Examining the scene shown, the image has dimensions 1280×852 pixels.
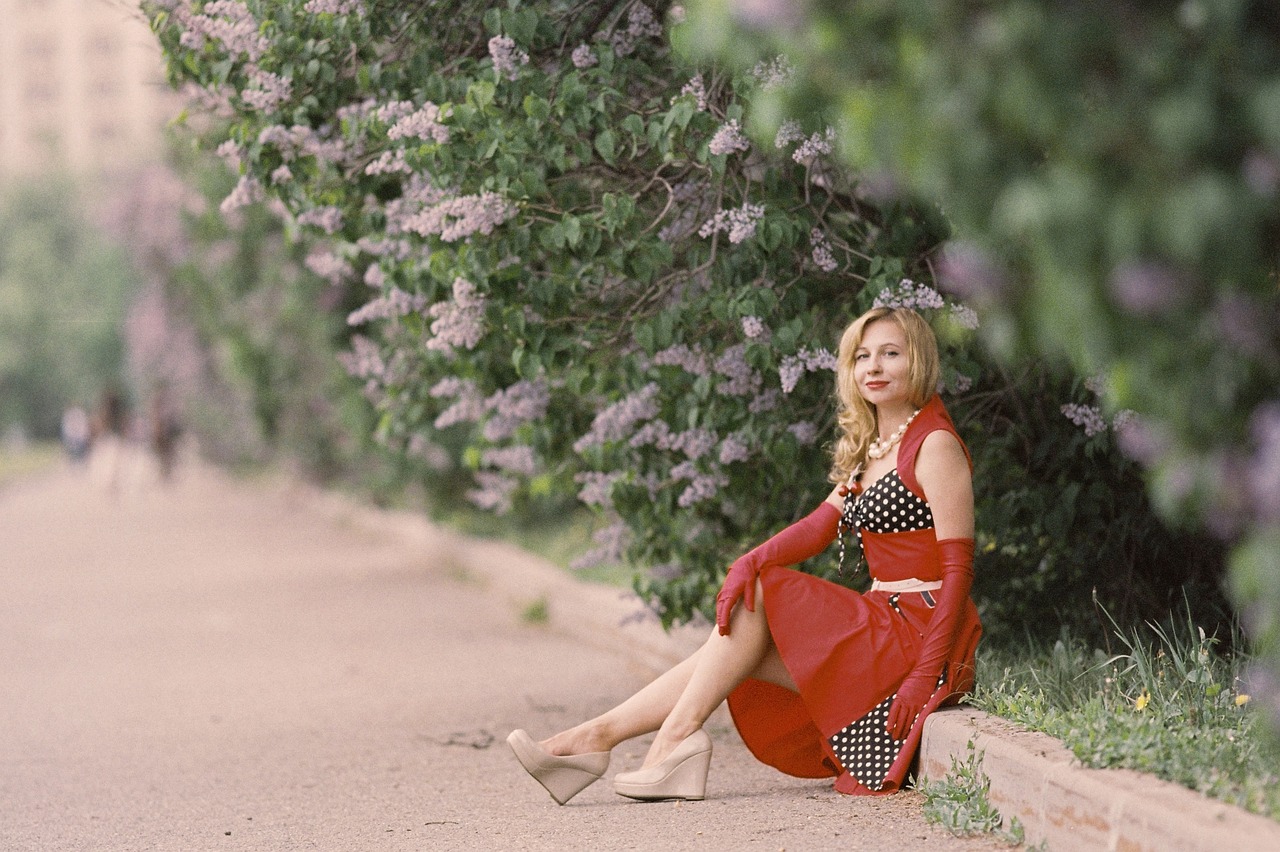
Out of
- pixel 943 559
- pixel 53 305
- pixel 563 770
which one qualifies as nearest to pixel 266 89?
pixel 563 770

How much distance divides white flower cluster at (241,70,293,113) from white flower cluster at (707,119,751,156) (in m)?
1.79

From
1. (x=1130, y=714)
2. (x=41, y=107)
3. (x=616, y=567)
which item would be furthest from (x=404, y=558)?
(x=41, y=107)

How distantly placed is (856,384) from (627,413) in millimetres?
1186

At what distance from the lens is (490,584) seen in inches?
531

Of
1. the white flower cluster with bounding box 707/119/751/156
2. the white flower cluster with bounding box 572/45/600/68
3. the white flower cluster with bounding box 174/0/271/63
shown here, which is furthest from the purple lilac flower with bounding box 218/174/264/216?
the white flower cluster with bounding box 707/119/751/156

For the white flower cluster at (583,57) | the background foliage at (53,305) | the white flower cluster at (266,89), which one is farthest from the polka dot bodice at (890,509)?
the background foliage at (53,305)

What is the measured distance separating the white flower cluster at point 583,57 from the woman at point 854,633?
1.37 meters

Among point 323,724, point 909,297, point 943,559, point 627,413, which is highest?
point 909,297

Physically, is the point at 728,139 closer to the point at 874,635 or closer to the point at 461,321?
the point at 461,321

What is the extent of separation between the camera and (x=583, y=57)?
19.3 ft

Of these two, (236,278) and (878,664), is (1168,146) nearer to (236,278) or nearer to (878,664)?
(878,664)

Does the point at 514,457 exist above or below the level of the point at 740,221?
below

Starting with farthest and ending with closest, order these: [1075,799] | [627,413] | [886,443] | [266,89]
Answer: [627,413] → [266,89] → [886,443] → [1075,799]

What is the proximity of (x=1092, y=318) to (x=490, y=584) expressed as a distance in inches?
434
